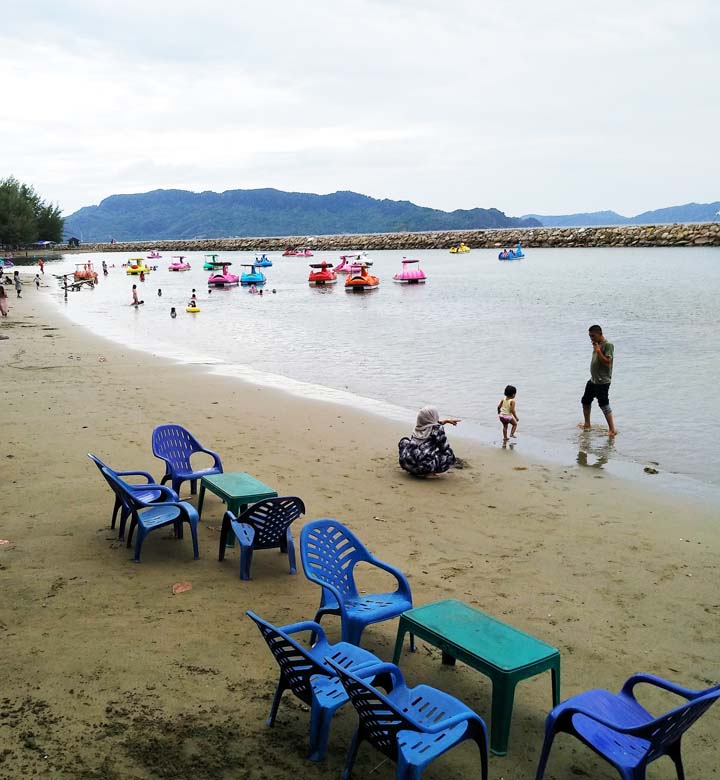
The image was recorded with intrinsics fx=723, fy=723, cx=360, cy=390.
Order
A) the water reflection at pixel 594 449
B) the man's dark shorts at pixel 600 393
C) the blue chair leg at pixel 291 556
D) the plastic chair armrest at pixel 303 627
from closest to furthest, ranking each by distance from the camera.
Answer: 1. the plastic chair armrest at pixel 303 627
2. the blue chair leg at pixel 291 556
3. the water reflection at pixel 594 449
4. the man's dark shorts at pixel 600 393

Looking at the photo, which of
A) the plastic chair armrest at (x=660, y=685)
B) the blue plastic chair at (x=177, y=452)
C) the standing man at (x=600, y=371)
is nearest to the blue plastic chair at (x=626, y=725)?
the plastic chair armrest at (x=660, y=685)

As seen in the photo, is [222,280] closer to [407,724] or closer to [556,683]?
[556,683]

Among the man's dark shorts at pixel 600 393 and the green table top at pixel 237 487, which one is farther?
the man's dark shorts at pixel 600 393

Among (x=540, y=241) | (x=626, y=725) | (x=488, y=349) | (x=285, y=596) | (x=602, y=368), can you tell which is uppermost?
(x=540, y=241)

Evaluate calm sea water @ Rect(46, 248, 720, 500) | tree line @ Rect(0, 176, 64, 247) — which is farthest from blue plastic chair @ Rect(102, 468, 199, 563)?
tree line @ Rect(0, 176, 64, 247)

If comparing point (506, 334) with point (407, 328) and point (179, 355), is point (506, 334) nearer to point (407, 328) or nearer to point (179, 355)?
point (407, 328)

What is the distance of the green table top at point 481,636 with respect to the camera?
395 centimetres

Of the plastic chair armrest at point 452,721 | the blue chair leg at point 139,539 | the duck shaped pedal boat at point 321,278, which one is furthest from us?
the duck shaped pedal boat at point 321,278

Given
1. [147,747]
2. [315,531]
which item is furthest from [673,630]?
[147,747]

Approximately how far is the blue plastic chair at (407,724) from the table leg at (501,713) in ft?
1.07

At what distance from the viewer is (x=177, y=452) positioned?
7660mm

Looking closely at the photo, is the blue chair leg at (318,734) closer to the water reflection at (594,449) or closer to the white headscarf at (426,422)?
the white headscarf at (426,422)

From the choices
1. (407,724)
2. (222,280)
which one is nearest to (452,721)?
(407,724)

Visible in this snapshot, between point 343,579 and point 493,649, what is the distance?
4.44ft
